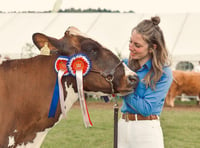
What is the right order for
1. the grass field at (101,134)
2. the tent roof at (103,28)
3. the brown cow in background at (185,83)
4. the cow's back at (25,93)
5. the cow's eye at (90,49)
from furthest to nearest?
the tent roof at (103,28) < the brown cow in background at (185,83) < the grass field at (101,134) < the cow's eye at (90,49) < the cow's back at (25,93)

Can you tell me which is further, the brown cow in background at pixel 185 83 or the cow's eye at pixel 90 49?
the brown cow in background at pixel 185 83

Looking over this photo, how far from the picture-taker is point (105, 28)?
24828 millimetres

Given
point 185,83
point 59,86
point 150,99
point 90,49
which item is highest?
point 185,83

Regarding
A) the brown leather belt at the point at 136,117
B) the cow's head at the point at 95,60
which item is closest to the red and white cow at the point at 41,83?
the cow's head at the point at 95,60

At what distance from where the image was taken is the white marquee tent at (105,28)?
2246 centimetres

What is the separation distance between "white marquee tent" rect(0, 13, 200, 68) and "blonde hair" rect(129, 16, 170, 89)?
1742 cm

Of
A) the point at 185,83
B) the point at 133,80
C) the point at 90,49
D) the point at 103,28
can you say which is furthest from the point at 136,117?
the point at 103,28

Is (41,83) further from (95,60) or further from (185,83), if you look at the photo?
(185,83)

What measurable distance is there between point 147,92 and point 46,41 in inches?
43.3

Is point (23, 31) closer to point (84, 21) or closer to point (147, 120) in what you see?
point (84, 21)

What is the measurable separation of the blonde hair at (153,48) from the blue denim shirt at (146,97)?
2.5 inches

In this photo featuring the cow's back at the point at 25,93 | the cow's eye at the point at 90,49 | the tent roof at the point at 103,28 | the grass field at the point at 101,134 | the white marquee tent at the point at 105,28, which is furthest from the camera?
the tent roof at the point at 103,28

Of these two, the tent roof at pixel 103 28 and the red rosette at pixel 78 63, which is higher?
the tent roof at pixel 103 28

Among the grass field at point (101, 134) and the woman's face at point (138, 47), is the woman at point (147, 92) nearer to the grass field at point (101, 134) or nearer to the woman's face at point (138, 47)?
the woman's face at point (138, 47)
